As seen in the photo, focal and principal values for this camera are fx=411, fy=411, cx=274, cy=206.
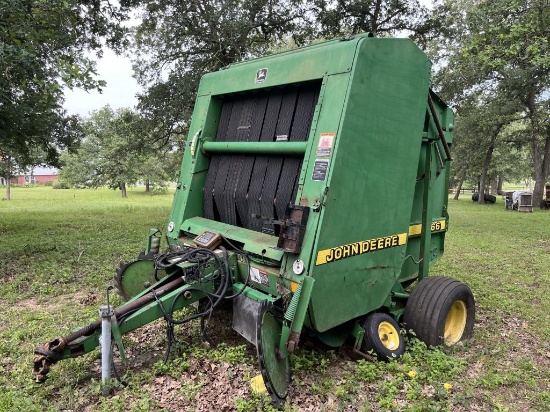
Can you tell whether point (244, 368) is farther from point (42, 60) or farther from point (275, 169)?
point (42, 60)

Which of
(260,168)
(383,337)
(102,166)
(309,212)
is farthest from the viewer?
(102,166)

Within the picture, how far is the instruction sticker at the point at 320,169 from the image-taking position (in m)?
3.32

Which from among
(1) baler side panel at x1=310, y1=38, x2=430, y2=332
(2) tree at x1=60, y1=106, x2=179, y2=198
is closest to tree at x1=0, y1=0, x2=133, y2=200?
(1) baler side panel at x1=310, y1=38, x2=430, y2=332

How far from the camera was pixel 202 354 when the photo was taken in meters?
3.80

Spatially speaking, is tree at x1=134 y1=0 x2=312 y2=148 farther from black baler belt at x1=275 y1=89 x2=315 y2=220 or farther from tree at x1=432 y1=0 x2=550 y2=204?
black baler belt at x1=275 y1=89 x2=315 y2=220

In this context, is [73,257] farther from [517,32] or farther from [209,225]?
[517,32]

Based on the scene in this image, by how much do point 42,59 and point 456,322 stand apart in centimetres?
845

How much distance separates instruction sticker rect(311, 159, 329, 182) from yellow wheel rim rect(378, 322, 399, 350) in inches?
61.5

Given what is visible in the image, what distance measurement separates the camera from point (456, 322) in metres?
4.51

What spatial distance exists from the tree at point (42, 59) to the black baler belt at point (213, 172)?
1.72m

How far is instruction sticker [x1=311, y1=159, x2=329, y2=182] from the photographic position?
332 cm

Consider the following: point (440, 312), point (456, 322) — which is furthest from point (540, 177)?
point (440, 312)

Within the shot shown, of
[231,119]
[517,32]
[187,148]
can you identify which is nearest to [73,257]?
[187,148]

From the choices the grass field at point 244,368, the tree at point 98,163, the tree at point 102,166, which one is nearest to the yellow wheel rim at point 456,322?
the grass field at point 244,368
